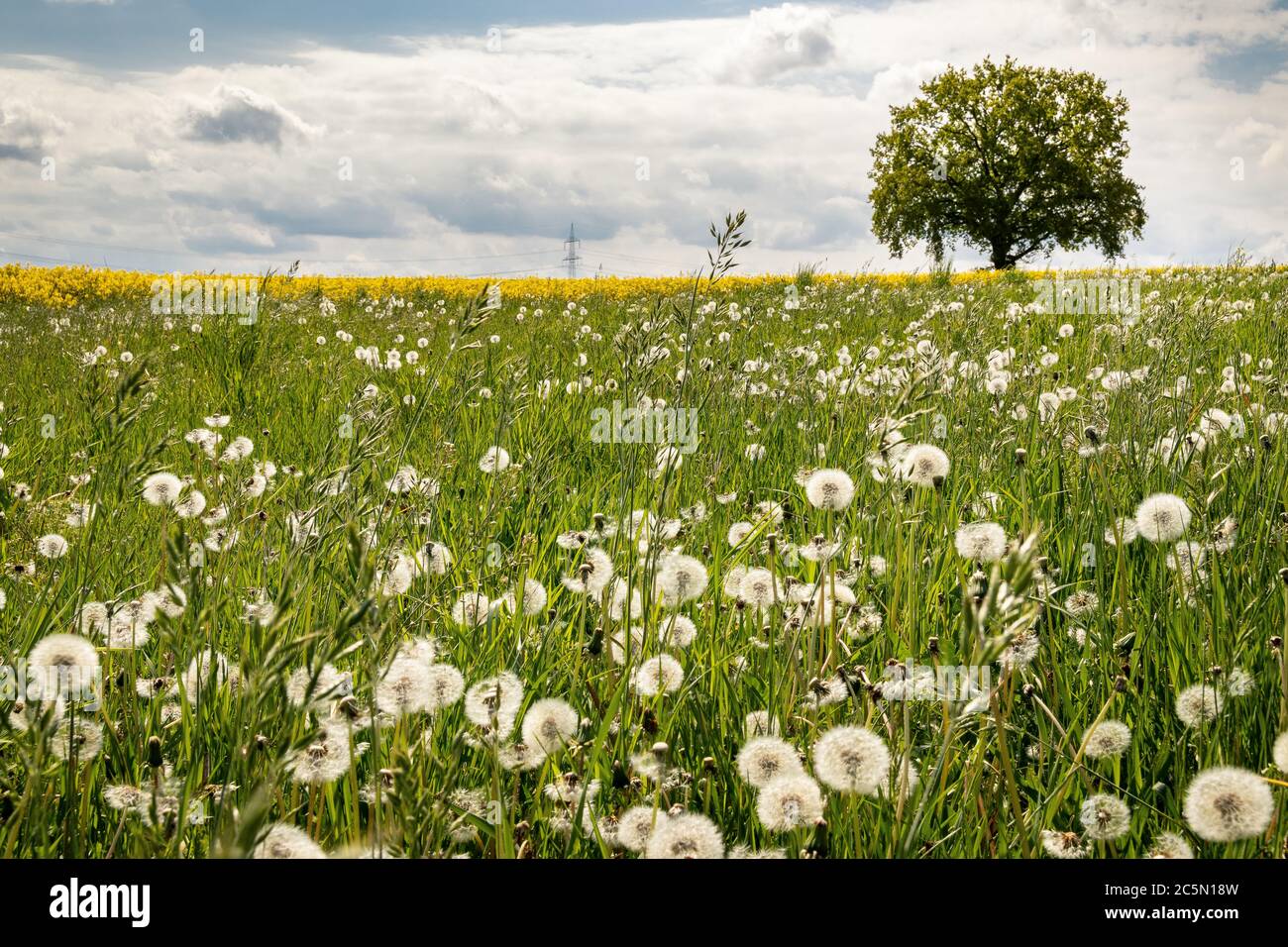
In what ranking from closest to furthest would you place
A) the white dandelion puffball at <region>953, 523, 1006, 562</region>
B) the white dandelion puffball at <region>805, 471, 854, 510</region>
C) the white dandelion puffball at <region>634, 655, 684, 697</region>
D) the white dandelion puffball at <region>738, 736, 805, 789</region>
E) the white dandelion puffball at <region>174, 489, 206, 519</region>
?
1. the white dandelion puffball at <region>738, 736, 805, 789</region>
2. the white dandelion puffball at <region>634, 655, 684, 697</region>
3. the white dandelion puffball at <region>953, 523, 1006, 562</region>
4. the white dandelion puffball at <region>805, 471, 854, 510</region>
5. the white dandelion puffball at <region>174, 489, 206, 519</region>

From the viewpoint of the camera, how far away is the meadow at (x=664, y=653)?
1.28m

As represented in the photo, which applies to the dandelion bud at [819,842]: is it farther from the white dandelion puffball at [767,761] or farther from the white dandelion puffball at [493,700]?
the white dandelion puffball at [493,700]

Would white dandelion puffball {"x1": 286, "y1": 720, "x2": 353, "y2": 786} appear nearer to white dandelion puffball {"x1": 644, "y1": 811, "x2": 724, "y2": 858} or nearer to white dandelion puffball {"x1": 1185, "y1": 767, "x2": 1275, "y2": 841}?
white dandelion puffball {"x1": 644, "y1": 811, "x2": 724, "y2": 858}

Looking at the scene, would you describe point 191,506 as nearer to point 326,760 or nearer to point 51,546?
point 51,546

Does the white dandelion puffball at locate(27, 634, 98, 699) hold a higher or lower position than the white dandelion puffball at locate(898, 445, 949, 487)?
lower

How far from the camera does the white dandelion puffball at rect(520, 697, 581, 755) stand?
1547 millimetres

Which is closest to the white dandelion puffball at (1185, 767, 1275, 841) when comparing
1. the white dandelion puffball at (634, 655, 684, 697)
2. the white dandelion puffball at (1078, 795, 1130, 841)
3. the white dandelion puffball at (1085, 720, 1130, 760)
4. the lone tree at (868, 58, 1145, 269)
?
the white dandelion puffball at (1078, 795, 1130, 841)

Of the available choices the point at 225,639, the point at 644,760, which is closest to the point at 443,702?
the point at 644,760

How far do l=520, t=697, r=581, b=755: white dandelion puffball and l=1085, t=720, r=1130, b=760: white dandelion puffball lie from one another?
3.05ft

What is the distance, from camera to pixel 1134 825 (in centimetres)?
149

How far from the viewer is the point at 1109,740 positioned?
5.06ft

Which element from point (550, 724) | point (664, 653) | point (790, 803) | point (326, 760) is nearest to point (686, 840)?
point (790, 803)

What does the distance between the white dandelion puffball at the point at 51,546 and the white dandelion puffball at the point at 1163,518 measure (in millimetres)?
2926

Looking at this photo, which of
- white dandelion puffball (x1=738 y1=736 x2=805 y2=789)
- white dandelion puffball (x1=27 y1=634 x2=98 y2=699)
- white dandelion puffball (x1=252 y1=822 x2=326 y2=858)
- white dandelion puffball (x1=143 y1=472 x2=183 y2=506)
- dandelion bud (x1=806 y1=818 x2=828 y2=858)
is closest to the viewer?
white dandelion puffball (x1=252 y1=822 x2=326 y2=858)
